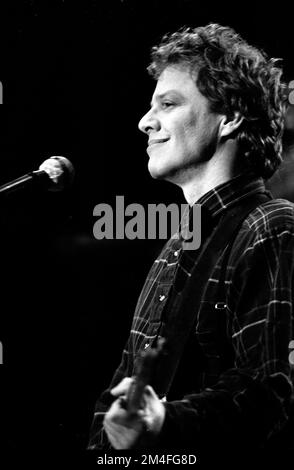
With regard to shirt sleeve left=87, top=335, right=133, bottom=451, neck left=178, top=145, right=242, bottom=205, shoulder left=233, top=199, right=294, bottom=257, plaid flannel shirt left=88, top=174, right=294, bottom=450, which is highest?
neck left=178, top=145, right=242, bottom=205

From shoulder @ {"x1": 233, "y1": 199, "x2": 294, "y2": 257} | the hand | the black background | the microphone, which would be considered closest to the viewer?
the hand

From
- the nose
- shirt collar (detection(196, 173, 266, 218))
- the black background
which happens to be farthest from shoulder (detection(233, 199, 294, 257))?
the black background

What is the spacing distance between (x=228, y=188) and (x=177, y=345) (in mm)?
613

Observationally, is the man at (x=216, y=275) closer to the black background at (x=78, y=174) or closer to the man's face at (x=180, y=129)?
the man's face at (x=180, y=129)

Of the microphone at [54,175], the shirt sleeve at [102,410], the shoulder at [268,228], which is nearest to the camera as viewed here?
the shoulder at [268,228]

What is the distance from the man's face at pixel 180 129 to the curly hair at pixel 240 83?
56 millimetres

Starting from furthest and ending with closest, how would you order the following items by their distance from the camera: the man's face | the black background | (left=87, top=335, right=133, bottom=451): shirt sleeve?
1. the black background
2. the man's face
3. (left=87, top=335, right=133, bottom=451): shirt sleeve

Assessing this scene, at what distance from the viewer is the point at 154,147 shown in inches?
87.5

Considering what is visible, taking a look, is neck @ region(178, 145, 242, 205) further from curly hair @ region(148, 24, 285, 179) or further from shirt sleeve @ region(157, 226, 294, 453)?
shirt sleeve @ region(157, 226, 294, 453)

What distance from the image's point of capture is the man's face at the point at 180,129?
2158 millimetres

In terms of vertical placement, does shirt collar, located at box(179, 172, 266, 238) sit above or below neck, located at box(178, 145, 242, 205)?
below

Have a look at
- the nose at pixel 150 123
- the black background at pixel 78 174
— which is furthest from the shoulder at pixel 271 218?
the black background at pixel 78 174

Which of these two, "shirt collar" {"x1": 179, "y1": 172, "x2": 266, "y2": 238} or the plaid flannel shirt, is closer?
the plaid flannel shirt

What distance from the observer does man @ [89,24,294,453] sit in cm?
144
